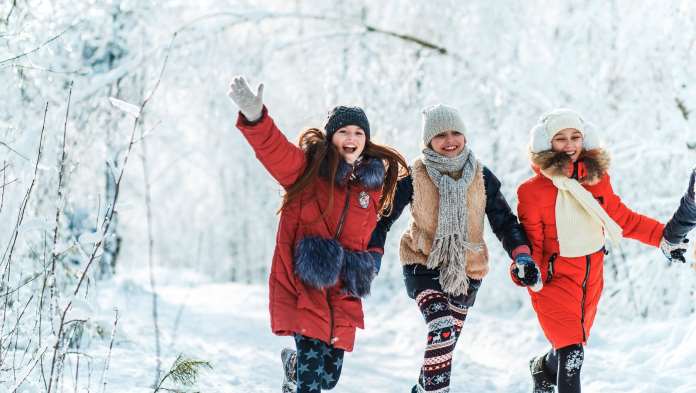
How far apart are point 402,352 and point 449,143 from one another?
4352 millimetres

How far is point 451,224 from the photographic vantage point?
3768 millimetres

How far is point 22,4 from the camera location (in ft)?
14.4

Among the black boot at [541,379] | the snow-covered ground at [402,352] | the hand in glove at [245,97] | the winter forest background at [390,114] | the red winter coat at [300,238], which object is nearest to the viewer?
the hand in glove at [245,97]

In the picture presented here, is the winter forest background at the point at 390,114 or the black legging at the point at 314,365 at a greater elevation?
the winter forest background at the point at 390,114

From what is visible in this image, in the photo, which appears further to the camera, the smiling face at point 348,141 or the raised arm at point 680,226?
the raised arm at point 680,226

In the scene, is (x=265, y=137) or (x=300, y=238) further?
(x=300, y=238)

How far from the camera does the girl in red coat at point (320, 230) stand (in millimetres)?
3158

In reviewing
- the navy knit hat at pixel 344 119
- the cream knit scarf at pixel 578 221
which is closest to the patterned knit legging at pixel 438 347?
the cream knit scarf at pixel 578 221

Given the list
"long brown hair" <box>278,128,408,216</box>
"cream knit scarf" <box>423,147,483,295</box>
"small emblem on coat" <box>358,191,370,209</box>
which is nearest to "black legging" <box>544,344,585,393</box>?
"cream knit scarf" <box>423,147,483,295</box>

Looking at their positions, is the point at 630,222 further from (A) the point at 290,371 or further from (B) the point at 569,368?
(A) the point at 290,371

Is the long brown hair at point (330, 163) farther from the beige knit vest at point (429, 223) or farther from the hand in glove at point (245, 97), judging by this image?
the hand in glove at point (245, 97)

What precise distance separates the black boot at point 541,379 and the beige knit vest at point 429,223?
622 millimetres

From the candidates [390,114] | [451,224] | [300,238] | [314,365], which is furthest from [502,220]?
[390,114]

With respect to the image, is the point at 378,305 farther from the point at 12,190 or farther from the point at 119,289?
the point at 12,190
